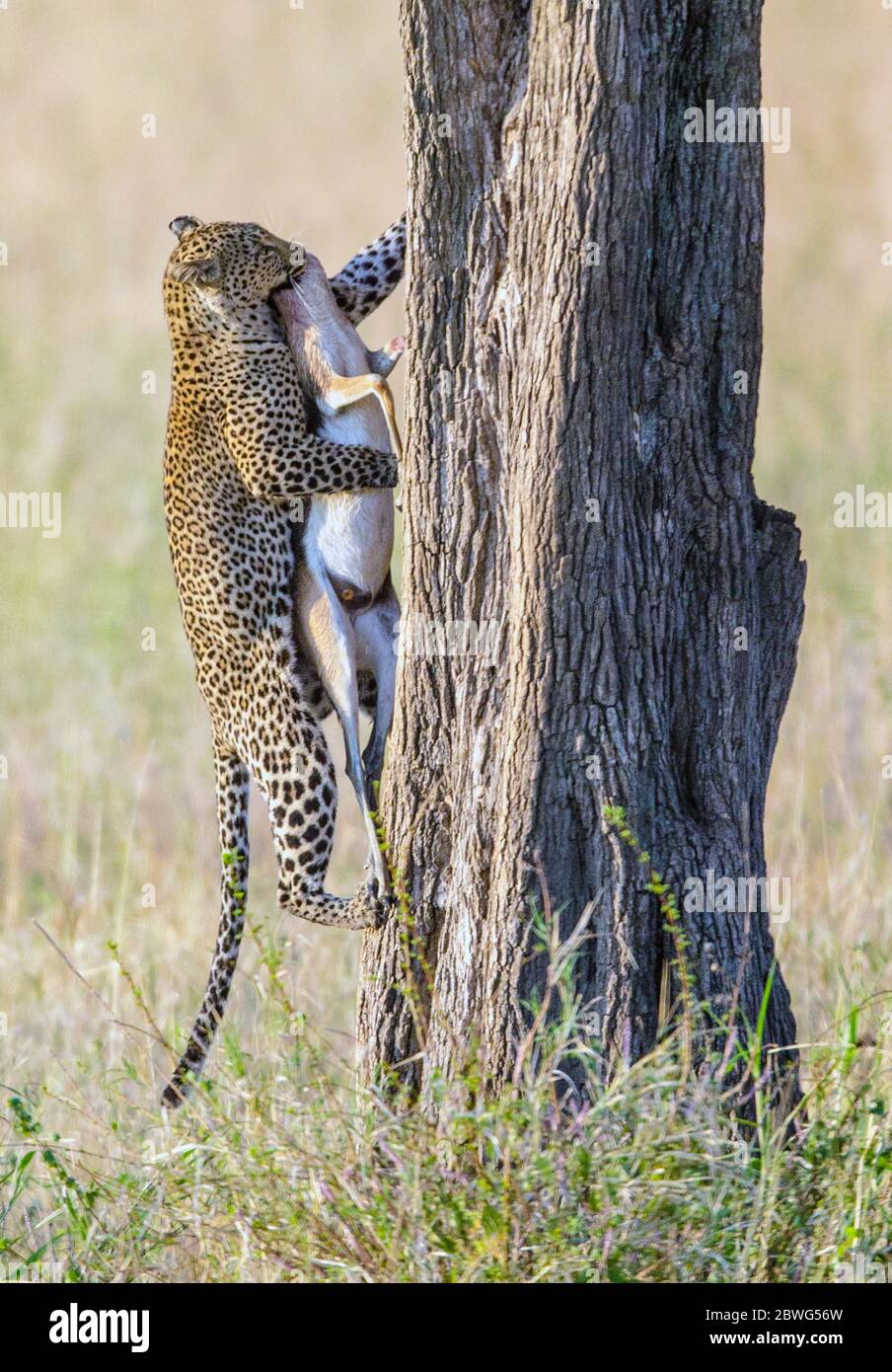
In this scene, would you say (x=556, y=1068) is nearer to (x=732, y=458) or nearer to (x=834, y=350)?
(x=732, y=458)

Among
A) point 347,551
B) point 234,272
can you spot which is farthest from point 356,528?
point 234,272

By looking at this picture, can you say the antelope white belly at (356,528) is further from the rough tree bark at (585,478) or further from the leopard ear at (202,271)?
the rough tree bark at (585,478)

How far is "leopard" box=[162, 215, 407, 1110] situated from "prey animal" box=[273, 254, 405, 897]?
0.06 m

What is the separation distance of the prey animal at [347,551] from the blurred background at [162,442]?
795mm

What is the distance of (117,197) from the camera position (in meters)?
15.6

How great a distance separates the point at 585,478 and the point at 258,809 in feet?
18.3

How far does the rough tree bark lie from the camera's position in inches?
160

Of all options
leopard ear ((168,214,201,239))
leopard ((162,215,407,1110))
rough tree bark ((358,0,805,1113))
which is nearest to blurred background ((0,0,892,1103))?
leopard ((162,215,407,1110))

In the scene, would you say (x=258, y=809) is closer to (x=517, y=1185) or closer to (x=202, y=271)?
(x=202, y=271)

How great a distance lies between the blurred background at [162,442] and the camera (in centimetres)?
721

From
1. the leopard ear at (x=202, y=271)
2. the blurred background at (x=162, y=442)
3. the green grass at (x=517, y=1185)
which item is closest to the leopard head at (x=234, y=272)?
the leopard ear at (x=202, y=271)

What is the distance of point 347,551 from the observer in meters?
5.14

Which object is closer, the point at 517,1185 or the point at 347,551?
the point at 517,1185

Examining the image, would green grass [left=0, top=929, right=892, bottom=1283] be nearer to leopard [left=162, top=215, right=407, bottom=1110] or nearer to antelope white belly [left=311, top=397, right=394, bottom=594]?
leopard [left=162, top=215, right=407, bottom=1110]
